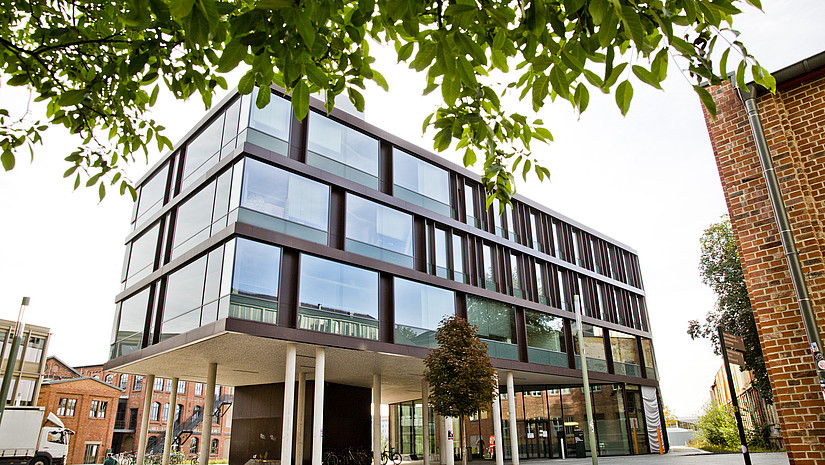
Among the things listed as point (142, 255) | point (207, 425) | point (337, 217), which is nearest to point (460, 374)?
point (337, 217)

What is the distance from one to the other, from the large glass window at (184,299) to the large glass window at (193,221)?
93cm

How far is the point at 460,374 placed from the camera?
742 inches

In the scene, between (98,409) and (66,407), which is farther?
(98,409)

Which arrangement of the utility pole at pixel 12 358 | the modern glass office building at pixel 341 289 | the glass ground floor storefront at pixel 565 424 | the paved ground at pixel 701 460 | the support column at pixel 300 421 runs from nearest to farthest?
the utility pole at pixel 12 358
the paved ground at pixel 701 460
the modern glass office building at pixel 341 289
the support column at pixel 300 421
the glass ground floor storefront at pixel 565 424

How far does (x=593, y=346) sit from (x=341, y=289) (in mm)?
18761

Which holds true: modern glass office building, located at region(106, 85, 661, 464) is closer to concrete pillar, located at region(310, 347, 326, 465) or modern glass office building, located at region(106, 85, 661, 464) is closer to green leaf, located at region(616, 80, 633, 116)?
concrete pillar, located at region(310, 347, 326, 465)

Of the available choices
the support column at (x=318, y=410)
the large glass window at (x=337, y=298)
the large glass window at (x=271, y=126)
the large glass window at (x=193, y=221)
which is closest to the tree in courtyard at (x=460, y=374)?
the large glass window at (x=337, y=298)

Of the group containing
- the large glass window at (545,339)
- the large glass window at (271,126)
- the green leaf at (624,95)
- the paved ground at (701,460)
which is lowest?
the paved ground at (701,460)

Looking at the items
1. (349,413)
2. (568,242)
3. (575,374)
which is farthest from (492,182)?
(568,242)

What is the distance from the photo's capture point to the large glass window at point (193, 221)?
20.7 metres

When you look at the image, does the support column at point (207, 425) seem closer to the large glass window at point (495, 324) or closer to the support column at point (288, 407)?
the support column at point (288, 407)

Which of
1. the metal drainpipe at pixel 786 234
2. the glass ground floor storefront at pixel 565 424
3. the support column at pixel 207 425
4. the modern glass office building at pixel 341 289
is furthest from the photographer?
the glass ground floor storefront at pixel 565 424

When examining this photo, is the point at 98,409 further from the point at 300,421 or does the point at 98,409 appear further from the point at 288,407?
the point at 288,407

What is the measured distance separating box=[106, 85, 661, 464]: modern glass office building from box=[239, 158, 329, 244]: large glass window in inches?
2.2
